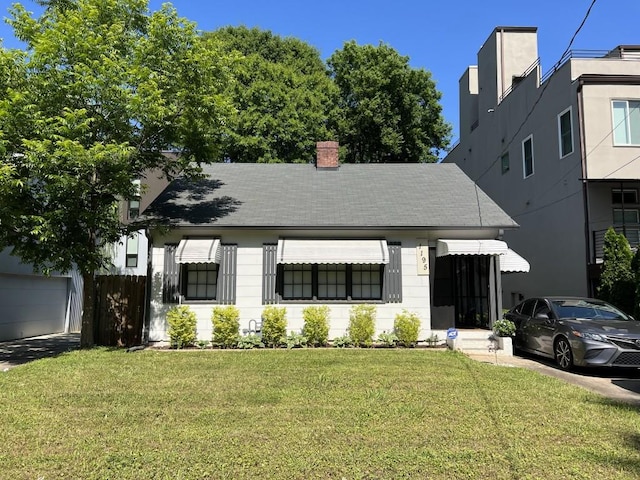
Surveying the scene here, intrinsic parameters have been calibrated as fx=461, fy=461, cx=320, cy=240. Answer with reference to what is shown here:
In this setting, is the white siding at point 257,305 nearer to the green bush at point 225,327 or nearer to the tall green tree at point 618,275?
the green bush at point 225,327

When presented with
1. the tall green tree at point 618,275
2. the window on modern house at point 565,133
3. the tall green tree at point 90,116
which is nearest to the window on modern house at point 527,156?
the window on modern house at point 565,133

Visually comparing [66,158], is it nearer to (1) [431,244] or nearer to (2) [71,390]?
(2) [71,390]

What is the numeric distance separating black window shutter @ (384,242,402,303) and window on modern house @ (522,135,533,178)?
1020cm

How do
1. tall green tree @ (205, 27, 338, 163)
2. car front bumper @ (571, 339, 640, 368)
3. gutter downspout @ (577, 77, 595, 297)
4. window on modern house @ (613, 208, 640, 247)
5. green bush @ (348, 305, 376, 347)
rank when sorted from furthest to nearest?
1. tall green tree @ (205, 27, 338, 163)
2. window on modern house @ (613, 208, 640, 247)
3. gutter downspout @ (577, 77, 595, 297)
4. green bush @ (348, 305, 376, 347)
5. car front bumper @ (571, 339, 640, 368)

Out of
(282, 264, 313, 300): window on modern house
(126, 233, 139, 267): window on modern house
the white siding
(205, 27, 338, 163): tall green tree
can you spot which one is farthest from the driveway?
(205, 27, 338, 163): tall green tree

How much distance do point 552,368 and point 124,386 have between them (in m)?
8.59

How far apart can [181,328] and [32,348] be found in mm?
4624

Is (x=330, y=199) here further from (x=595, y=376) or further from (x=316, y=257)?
(x=595, y=376)

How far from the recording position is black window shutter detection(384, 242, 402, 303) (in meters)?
12.6

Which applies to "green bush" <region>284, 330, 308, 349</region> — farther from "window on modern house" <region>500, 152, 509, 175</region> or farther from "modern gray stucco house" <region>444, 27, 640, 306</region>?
"window on modern house" <region>500, 152, 509, 175</region>

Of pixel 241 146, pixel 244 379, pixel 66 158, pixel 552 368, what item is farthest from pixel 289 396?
pixel 241 146

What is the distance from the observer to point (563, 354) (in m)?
9.80

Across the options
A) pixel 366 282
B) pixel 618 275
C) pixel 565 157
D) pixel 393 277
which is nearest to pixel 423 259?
pixel 393 277

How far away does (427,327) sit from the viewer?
12.6m
